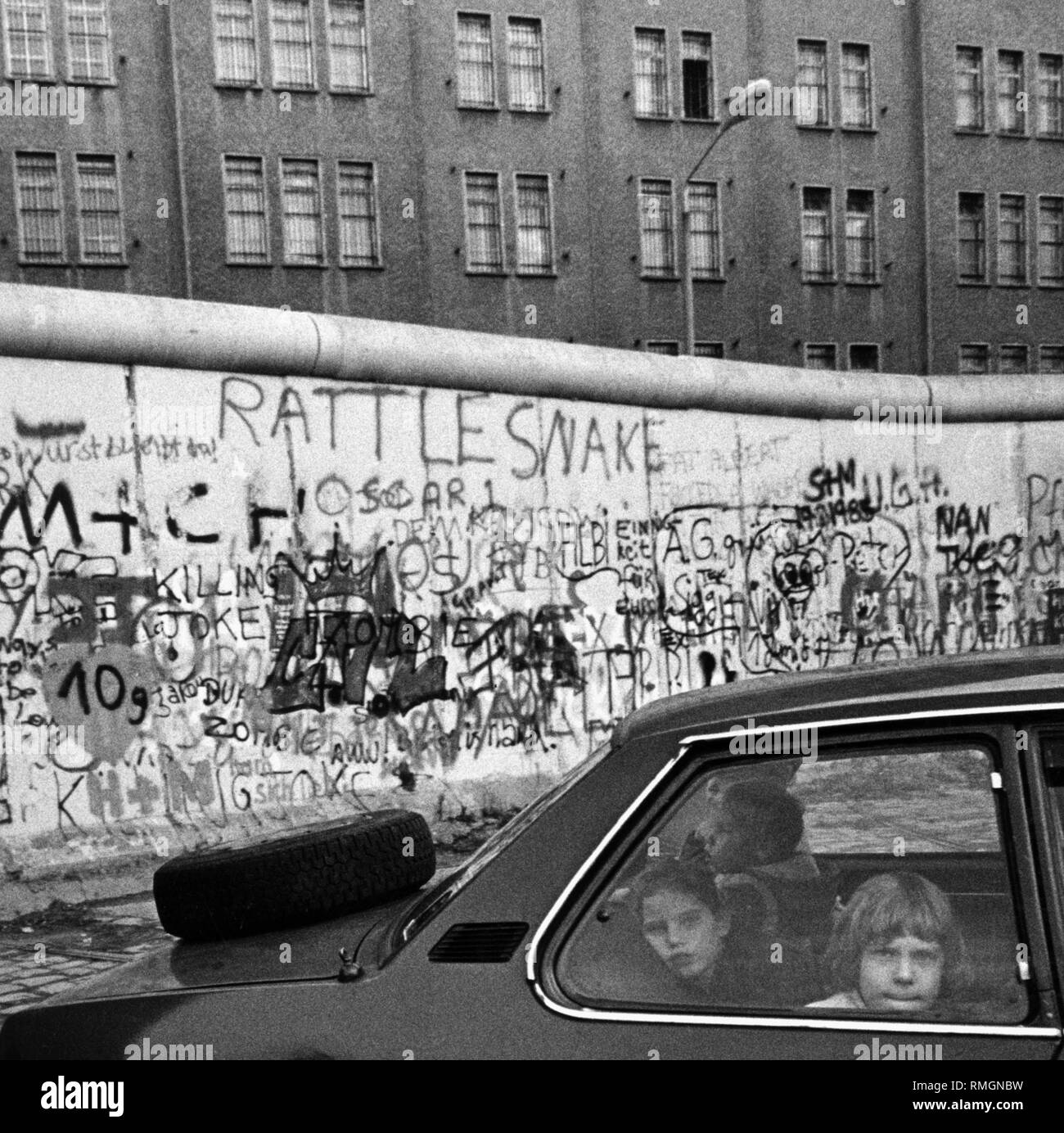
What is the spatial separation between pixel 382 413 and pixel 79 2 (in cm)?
3178

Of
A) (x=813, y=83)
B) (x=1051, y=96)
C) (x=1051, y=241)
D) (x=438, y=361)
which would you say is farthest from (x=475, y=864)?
(x=1051, y=96)

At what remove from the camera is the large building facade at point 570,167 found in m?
38.4

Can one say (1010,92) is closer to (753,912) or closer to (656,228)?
(656,228)

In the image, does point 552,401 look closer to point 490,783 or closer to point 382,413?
point 382,413

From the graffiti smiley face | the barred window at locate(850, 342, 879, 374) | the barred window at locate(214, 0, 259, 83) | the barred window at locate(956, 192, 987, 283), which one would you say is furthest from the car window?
the barred window at locate(956, 192, 987, 283)

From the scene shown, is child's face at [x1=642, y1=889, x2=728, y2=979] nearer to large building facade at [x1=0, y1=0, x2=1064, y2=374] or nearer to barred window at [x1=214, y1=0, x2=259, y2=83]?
large building facade at [x1=0, y1=0, x2=1064, y2=374]

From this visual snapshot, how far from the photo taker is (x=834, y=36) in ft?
153

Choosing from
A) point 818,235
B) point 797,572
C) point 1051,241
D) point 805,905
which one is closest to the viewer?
point 805,905

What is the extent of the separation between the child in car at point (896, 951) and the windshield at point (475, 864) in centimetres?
59

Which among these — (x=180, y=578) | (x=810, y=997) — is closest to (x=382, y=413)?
(x=180, y=578)

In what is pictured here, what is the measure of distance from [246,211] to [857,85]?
19.2 meters

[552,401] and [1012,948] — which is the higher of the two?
[552,401]

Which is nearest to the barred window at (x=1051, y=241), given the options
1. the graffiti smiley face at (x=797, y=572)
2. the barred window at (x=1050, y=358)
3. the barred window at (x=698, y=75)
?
the barred window at (x=1050, y=358)

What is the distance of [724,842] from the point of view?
303 centimetres
